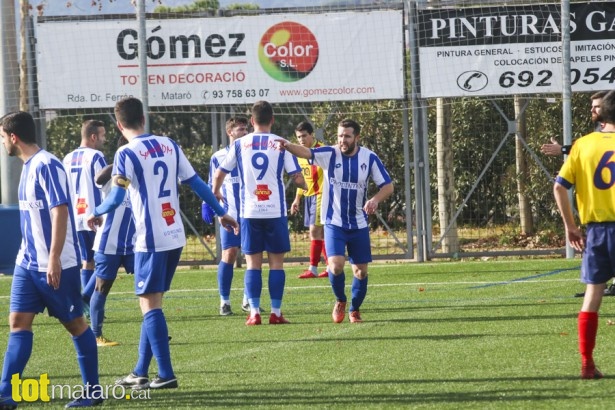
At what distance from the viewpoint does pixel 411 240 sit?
18422mm

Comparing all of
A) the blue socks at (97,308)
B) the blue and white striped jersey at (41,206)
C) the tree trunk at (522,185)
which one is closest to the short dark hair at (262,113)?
the blue socks at (97,308)

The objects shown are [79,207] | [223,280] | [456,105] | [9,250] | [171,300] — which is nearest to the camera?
[79,207]

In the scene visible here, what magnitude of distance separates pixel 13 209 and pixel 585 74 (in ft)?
29.0

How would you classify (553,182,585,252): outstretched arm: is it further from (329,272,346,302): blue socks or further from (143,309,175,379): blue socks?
(329,272,346,302): blue socks

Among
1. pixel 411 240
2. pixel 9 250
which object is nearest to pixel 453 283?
pixel 411 240

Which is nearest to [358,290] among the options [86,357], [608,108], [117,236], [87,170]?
[117,236]

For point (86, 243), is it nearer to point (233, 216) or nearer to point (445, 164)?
point (233, 216)

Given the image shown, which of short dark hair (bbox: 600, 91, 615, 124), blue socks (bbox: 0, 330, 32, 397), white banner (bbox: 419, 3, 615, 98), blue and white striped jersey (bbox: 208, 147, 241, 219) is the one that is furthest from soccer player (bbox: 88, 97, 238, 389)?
white banner (bbox: 419, 3, 615, 98)

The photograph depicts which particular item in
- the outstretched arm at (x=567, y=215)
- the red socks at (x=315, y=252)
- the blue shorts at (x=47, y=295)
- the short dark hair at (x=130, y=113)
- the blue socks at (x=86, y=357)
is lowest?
the red socks at (x=315, y=252)

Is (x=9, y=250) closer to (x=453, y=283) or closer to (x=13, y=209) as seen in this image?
(x=13, y=209)

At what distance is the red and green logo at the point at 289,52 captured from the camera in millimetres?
18031

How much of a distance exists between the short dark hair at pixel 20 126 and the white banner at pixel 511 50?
11.2 metres

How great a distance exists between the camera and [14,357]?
7.02 metres

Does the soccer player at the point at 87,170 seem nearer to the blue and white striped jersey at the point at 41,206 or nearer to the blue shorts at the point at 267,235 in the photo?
the blue shorts at the point at 267,235
